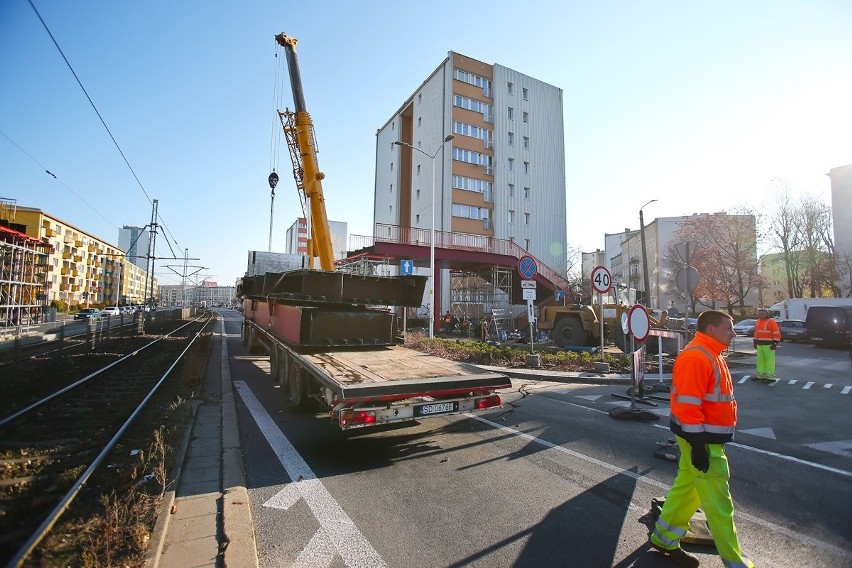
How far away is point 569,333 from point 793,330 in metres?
15.5

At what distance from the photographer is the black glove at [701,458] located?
266cm

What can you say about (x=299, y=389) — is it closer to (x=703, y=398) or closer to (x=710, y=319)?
(x=703, y=398)

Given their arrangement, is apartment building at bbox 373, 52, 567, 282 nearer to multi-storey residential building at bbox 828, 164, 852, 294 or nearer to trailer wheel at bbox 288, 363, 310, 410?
multi-storey residential building at bbox 828, 164, 852, 294

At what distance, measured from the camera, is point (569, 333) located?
16.1 meters

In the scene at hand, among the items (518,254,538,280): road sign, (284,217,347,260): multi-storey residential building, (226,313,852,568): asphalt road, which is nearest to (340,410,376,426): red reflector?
(226,313,852,568): asphalt road

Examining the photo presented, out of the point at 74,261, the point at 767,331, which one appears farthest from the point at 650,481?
the point at 74,261

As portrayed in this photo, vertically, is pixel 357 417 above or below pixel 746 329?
above

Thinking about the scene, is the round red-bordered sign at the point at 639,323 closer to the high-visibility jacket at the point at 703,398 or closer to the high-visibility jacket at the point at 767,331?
the high-visibility jacket at the point at 767,331

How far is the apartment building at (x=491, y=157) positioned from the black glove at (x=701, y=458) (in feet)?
103

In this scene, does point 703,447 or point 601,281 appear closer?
point 703,447

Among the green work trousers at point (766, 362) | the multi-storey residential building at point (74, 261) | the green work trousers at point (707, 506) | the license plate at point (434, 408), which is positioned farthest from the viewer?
the multi-storey residential building at point (74, 261)

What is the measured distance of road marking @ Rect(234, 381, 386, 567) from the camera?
2.79m

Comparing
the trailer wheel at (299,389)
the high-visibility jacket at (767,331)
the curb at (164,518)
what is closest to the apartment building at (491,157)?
the high-visibility jacket at (767,331)

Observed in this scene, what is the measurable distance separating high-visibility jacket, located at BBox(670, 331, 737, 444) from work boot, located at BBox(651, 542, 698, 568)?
784 millimetres
